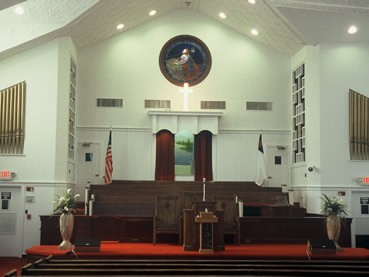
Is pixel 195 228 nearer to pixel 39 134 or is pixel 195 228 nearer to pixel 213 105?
pixel 39 134

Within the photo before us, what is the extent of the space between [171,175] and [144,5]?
5.34m

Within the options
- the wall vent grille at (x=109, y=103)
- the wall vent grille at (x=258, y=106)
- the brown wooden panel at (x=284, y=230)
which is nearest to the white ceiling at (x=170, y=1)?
the wall vent grille at (x=109, y=103)

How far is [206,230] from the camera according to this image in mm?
10078

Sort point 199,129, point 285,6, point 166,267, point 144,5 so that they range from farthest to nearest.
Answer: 1. point 199,129
2. point 144,5
3. point 285,6
4. point 166,267

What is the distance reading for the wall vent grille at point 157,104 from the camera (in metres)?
16.1

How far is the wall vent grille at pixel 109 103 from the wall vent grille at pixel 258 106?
13.8ft

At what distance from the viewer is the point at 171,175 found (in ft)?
51.9

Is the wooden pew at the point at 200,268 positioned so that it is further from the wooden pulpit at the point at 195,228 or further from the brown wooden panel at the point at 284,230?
the brown wooden panel at the point at 284,230

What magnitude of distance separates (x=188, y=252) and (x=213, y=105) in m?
7.16

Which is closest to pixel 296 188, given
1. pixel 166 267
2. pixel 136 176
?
pixel 136 176

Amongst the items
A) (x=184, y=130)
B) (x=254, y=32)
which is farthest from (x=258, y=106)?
(x=184, y=130)

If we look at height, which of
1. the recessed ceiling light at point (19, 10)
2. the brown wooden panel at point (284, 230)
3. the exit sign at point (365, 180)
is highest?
the recessed ceiling light at point (19, 10)

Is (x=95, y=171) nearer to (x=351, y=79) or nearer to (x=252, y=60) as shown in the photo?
(x=252, y=60)

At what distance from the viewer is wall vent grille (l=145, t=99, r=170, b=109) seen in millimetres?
16109
